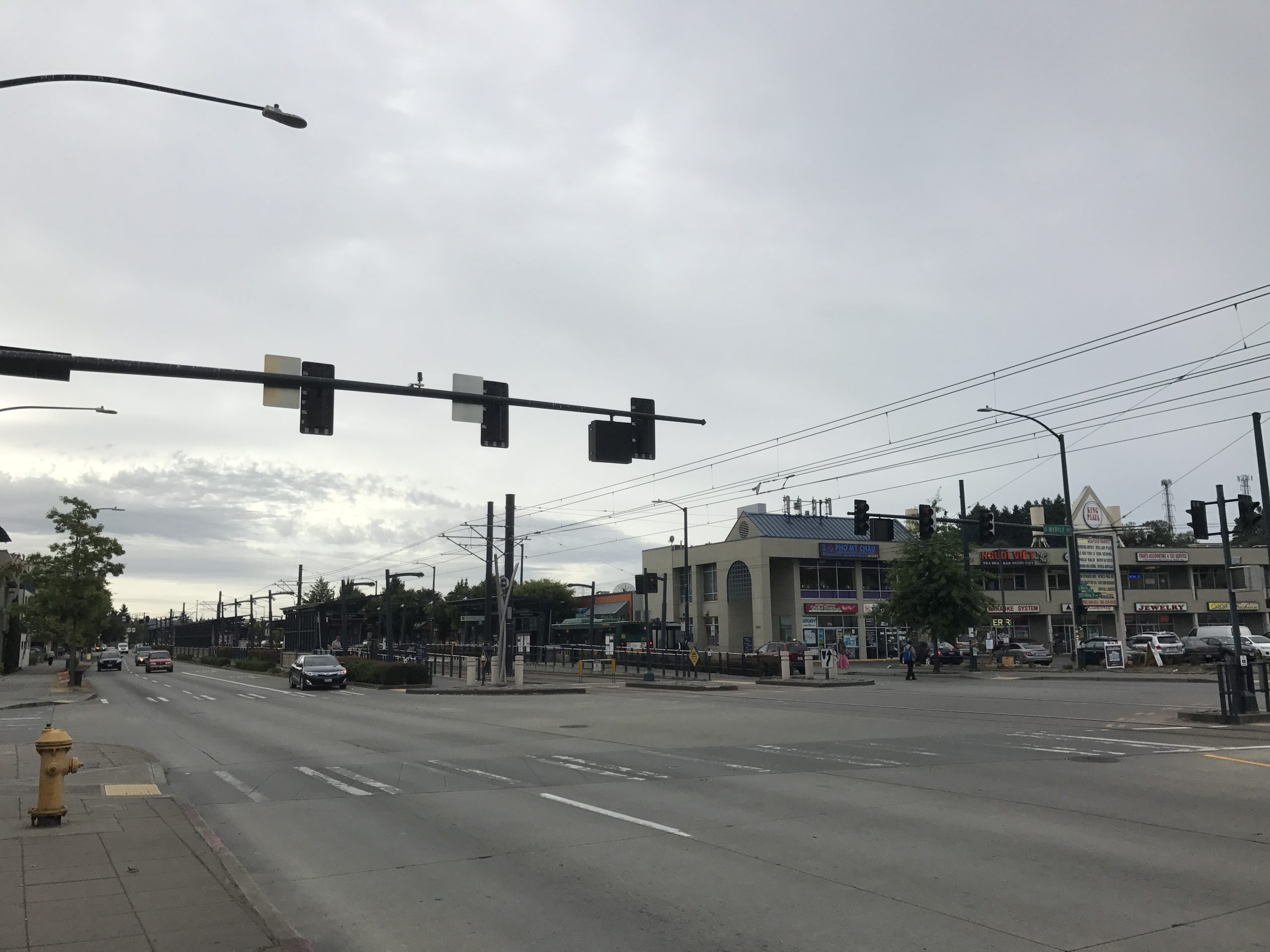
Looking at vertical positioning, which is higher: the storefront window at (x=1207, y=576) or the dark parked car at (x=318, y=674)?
the storefront window at (x=1207, y=576)

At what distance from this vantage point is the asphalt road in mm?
6453

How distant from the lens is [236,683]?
46531 millimetres

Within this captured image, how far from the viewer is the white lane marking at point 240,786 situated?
1193cm

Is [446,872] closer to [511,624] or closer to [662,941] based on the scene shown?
[662,941]

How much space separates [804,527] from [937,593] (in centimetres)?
2814

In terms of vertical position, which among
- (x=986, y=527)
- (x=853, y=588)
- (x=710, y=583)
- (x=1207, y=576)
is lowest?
(x=853, y=588)

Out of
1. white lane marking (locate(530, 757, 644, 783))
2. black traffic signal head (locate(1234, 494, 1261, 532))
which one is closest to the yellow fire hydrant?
white lane marking (locate(530, 757, 644, 783))

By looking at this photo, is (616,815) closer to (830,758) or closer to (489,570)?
(830,758)

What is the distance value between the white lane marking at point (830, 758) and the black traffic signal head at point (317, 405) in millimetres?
8786

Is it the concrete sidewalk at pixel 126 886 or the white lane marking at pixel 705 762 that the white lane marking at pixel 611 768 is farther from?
the concrete sidewalk at pixel 126 886

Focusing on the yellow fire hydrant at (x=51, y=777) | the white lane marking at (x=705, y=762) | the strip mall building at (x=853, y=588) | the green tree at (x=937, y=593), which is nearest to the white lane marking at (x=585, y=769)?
the white lane marking at (x=705, y=762)

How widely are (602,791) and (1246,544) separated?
15356 cm

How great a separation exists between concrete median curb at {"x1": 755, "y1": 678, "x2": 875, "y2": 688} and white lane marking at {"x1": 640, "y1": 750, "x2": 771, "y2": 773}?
23312mm

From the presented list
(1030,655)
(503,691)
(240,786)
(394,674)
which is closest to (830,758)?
(240,786)
